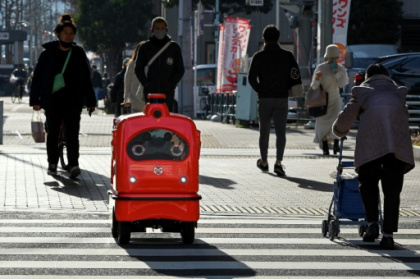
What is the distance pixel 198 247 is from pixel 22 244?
1.32 meters

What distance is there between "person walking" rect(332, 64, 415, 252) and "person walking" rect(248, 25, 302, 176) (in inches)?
240

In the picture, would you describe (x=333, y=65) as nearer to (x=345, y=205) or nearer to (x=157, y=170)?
(x=345, y=205)

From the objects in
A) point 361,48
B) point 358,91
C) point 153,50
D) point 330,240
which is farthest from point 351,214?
point 361,48

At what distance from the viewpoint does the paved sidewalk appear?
12.2 meters

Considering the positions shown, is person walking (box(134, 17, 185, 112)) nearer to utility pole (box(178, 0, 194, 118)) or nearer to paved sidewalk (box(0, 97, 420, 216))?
paved sidewalk (box(0, 97, 420, 216))

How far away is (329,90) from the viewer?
18.5m

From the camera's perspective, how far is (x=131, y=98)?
1656 cm

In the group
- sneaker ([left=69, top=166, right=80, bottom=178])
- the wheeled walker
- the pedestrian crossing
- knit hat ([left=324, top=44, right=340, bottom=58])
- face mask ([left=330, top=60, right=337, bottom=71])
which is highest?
knit hat ([left=324, top=44, right=340, bottom=58])

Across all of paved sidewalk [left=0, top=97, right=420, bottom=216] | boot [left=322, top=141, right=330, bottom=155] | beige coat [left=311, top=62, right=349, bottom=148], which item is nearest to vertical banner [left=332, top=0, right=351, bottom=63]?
paved sidewalk [left=0, top=97, right=420, bottom=216]

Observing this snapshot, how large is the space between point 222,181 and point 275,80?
1.67 meters

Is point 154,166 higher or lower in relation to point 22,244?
higher

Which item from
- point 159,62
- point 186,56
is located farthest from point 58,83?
point 186,56

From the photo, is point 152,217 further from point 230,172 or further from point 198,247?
point 230,172

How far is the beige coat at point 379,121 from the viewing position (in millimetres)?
9430
